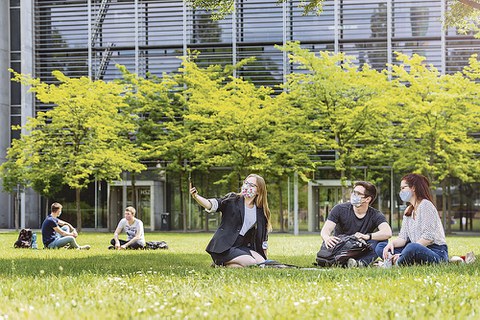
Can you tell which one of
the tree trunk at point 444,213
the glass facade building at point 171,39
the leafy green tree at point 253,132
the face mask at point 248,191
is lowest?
the tree trunk at point 444,213

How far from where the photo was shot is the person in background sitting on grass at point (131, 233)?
65.9ft

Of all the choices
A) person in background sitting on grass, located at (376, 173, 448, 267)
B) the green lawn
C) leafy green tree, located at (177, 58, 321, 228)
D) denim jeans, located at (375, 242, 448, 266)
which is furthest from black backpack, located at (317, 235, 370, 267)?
leafy green tree, located at (177, 58, 321, 228)

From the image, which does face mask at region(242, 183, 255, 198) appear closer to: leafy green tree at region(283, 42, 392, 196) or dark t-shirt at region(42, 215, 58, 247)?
dark t-shirt at region(42, 215, 58, 247)

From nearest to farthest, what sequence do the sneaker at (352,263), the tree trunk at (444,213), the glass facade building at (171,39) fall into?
the sneaker at (352,263) < the tree trunk at (444,213) < the glass facade building at (171,39)

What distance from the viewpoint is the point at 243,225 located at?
1243 centimetres

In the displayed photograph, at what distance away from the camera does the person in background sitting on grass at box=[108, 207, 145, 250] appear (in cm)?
2009

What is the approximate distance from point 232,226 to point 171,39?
31.4 m

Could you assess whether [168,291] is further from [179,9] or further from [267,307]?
[179,9]

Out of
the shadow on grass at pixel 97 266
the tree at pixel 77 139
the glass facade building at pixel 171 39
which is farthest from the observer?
the glass facade building at pixel 171 39

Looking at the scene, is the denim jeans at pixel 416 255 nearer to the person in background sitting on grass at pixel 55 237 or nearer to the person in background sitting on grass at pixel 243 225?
the person in background sitting on grass at pixel 243 225

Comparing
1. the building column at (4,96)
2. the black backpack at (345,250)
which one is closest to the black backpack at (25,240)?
the black backpack at (345,250)

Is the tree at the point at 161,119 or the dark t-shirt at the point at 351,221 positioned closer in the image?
the dark t-shirt at the point at 351,221

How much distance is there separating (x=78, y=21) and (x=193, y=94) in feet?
35.8

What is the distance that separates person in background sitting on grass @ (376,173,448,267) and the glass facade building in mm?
29299
